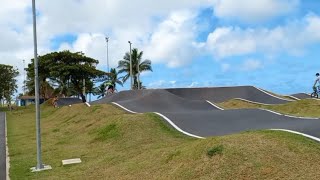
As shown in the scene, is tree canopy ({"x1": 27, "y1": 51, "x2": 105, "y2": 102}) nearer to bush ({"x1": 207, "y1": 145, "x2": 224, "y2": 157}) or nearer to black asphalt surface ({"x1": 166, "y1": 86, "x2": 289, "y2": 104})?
black asphalt surface ({"x1": 166, "y1": 86, "x2": 289, "y2": 104})

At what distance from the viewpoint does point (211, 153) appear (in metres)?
7.91

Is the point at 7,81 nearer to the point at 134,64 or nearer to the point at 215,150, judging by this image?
the point at 134,64

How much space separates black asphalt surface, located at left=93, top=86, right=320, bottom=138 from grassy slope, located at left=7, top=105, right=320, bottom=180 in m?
1.25

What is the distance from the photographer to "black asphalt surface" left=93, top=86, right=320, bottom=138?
13.2m

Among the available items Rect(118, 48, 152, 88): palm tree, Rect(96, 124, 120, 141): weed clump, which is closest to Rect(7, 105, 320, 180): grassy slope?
Rect(96, 124, 120, 141): weed clump

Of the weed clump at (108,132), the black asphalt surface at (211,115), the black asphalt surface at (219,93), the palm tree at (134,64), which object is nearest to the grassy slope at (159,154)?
the weed clump at (108,132)

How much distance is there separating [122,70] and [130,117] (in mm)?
43995

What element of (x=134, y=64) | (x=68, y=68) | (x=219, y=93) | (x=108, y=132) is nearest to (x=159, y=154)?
(x=108, y=132)

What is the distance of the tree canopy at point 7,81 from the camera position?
5650cm

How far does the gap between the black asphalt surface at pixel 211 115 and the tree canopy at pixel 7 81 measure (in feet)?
98.3

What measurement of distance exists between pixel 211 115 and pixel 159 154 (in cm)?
748

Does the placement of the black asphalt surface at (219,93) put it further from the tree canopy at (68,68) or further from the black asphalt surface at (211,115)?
the tree canopy at (68,68)

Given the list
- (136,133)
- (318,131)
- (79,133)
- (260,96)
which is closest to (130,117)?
(136,133)

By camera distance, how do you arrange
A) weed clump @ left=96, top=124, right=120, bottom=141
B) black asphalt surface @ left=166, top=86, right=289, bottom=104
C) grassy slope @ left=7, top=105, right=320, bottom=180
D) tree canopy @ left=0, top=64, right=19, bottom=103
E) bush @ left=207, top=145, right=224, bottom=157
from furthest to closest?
tree canopy @ left=0, top=64, right=19, bottom=103 → black asphalt surface @ left=166, top=86, right=289, bottom=104 → weed clump @ left=96, top=124, right=120, bottom=141 → bush @ left=207, top=145, right=224, bottom=157 → grassy slope @ left=7, top=105, right=320, bottom=180
